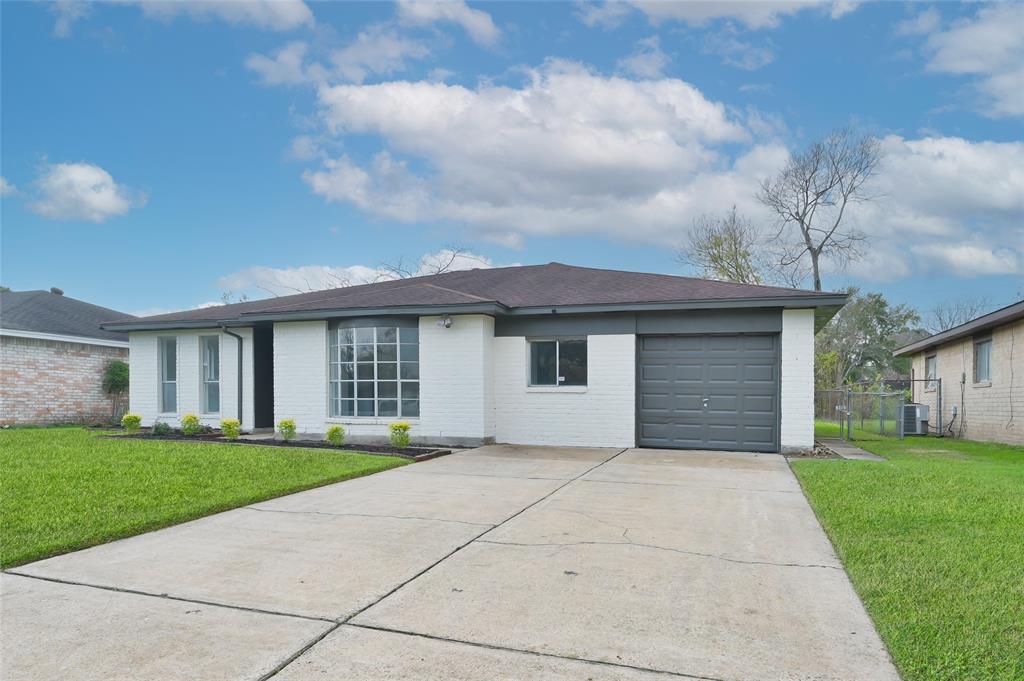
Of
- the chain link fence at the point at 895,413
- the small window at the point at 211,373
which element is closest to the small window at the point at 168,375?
the small window at the point at 211,373

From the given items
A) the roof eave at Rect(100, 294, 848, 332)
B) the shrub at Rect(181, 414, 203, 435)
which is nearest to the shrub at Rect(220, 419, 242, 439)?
the shrub at Rect(181, 414, 203, 435)

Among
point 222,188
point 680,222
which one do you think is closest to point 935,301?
point 680,222

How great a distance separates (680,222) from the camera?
3200cm

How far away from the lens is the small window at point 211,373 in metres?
15.8

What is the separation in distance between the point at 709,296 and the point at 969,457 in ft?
19.5

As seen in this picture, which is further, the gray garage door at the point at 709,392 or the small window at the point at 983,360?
the small window at the point at 983,360

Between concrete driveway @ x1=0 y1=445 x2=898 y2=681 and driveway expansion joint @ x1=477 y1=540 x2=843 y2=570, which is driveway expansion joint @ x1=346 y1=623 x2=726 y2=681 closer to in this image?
concrete driveway @ x1=0 y1=445 x2=898 y2=681

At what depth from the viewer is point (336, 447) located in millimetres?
11922

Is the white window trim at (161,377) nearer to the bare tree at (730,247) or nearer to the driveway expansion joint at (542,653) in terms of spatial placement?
the driveway expansion joint at (542,653)

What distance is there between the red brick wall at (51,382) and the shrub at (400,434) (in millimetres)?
12663

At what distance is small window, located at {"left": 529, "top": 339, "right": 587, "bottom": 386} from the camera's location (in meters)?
13.1

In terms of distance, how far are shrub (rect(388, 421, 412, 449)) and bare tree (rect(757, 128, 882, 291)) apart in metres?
24.7

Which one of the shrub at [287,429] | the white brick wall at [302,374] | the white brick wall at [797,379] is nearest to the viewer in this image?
the white brick wall at [797,379]

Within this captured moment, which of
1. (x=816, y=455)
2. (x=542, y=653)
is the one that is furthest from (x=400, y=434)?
(x=542, y=653)
